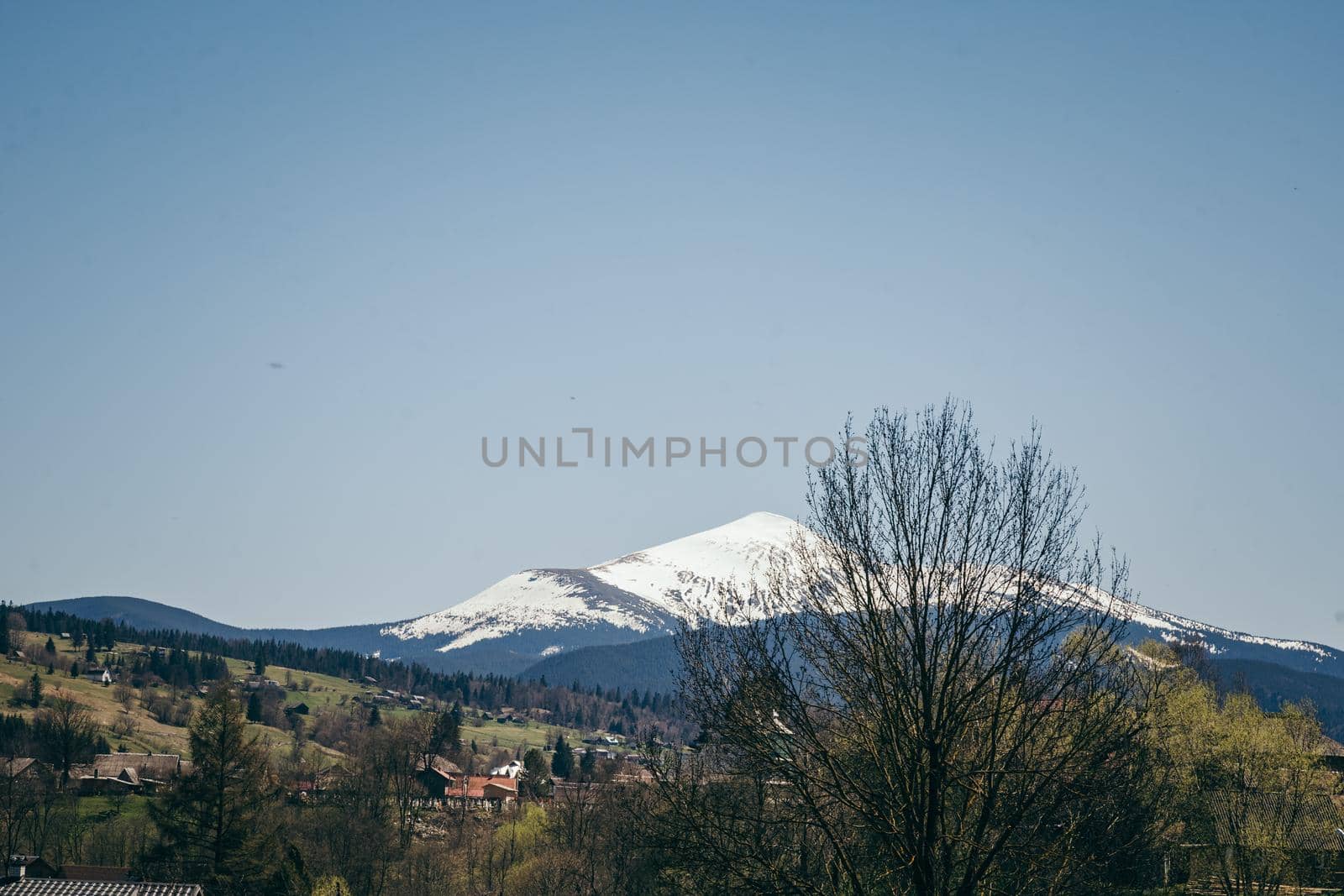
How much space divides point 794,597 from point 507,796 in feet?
442

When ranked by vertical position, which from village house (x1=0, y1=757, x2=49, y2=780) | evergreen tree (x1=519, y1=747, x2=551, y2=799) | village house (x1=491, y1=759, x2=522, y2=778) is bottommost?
village house (x1=491, y1=759, x2=522, y2=778)

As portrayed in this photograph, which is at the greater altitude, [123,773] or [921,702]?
[921,702]

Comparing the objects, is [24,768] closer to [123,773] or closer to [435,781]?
[123,773]

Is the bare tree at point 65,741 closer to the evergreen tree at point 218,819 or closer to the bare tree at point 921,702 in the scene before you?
the evergreen tree at point 218,819

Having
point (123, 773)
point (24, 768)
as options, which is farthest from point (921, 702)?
point (123, 773)

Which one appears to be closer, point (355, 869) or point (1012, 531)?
point (1012, 531)

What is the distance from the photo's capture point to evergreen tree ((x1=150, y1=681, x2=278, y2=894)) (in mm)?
58750

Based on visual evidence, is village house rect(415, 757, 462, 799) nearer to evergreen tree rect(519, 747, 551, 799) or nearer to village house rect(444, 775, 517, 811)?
village house rect(444, 775, 517, 811)

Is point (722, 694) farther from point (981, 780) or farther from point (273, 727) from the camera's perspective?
point (273, 727)

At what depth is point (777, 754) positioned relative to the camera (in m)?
16.2

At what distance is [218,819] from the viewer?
193 ft

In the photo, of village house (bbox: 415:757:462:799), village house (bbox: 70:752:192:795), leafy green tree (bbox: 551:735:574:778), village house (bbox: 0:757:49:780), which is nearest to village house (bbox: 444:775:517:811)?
village house (bbox: 415:757:462:799)

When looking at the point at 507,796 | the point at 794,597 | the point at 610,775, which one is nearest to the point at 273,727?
the point at 507,796

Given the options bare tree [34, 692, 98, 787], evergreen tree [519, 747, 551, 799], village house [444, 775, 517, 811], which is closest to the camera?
evergreen tree [519, 747, 551, 799]
